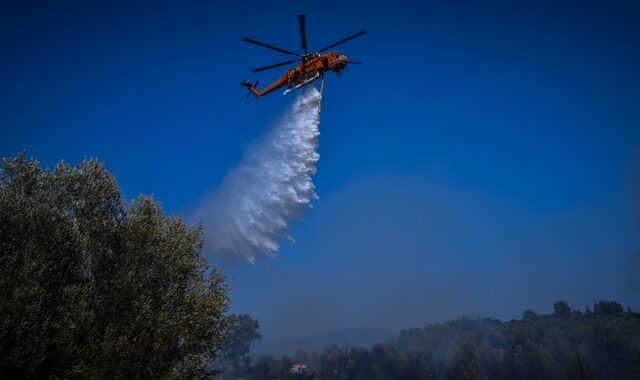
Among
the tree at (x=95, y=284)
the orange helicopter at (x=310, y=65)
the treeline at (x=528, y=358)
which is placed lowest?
the treeline at (x=528, y=358)

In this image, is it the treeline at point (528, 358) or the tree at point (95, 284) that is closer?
the tree at point (95, 284)

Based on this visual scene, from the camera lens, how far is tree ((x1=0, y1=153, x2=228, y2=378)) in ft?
54.7

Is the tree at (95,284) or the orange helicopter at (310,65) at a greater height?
the orange helicopter at (310,65)

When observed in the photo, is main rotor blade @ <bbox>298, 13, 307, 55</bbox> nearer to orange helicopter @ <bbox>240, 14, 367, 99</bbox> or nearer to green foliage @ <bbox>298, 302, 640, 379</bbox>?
orange helicopter @ <bbox>240, 14, 367, 99</bbox>

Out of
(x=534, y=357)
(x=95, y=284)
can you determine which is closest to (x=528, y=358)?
(x=534, y=357)

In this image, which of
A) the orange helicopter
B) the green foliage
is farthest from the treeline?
the orange helicopter

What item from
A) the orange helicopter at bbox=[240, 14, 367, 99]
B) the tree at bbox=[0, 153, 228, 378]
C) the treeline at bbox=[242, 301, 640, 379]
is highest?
the orange helicopter at bbox=[240, 14, 367, 99]

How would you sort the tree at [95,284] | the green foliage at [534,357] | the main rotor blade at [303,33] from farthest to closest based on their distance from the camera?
the green foliage at [534,357] → the main rotor blade at [303,33] → the tree at [95,284]

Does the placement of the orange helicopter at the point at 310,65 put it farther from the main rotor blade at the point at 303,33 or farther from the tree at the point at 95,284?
the tree at the point at 95,284

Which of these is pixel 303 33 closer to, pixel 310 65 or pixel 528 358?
pixel 310 65

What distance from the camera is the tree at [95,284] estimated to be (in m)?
16.7

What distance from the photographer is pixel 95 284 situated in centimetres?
2069

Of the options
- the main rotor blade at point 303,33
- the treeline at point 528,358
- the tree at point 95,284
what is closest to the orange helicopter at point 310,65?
the main rotor blade at point 303,33

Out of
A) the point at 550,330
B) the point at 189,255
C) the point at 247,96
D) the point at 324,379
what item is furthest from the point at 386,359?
the point at 189,255
